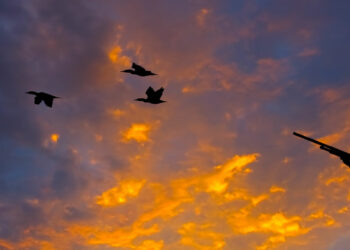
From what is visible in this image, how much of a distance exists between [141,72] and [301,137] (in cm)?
1410

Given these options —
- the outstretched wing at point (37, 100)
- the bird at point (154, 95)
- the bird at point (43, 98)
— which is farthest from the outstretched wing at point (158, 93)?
the outstretched wing at point (37, 100)

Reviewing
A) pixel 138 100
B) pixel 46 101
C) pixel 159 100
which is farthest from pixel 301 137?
pixel 46 101

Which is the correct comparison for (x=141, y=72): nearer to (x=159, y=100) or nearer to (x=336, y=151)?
(x=159, y=100)

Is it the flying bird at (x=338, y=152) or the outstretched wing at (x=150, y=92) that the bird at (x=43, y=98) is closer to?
the outstretched wing at (x=150, y=92)

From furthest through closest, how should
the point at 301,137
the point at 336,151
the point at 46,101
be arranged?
1. the point at 46,101
2. the point at 301,137
3. the point at 336,151

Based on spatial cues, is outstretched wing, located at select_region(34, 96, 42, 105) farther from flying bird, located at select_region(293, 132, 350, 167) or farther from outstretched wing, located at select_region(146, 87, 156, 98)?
flying bird, located at select_region(293, 132, 350, 167)

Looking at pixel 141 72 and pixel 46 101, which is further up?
pixel 141 72

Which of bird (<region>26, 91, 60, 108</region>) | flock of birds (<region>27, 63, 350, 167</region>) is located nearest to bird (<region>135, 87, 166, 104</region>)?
flock of birds (<region>27, 63, 350, 167</region>)

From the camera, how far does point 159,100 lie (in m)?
32.9

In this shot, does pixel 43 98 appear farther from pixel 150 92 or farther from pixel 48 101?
→ pixel 150 92

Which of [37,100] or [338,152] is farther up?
[37,100]

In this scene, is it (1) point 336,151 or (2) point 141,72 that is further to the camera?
(2) point 141,72

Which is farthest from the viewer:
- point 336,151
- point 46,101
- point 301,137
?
point 46,101

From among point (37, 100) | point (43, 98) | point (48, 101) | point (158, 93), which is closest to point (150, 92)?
point (158, 93)
